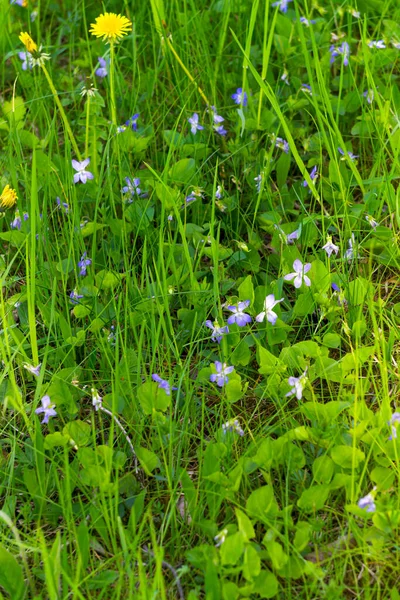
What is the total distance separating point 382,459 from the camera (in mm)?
1962

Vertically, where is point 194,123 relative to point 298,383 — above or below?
above

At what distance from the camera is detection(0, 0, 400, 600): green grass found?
1.86 meters

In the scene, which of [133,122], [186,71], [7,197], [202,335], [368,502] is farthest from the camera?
[133,122]

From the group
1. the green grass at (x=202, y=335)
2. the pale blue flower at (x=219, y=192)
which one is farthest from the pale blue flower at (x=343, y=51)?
the pale blue flower at (x=219, y=192)

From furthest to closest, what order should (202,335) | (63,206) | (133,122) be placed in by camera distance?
1. (133,122)
2. (63,206)
3. (202,335)

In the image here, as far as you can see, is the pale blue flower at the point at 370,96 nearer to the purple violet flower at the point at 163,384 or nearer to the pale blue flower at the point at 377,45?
the pale blue flower at the point at 377,45

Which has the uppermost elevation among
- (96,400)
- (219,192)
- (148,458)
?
(219,192)

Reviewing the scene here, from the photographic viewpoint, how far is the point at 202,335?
2.38m

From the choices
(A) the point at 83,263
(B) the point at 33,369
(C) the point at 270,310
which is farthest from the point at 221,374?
(A) the point at 83,263

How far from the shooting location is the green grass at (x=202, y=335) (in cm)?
186

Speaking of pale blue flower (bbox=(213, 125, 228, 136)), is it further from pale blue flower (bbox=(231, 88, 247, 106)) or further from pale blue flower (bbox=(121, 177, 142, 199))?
pale blue flower (bbox=(121, 177, 142, 199))

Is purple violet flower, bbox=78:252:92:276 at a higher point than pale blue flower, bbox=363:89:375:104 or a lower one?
lower

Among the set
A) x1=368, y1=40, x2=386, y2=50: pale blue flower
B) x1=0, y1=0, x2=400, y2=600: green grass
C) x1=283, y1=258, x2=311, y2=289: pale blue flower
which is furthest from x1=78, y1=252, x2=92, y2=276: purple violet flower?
x1=368, y1=40, x2=386, y2=50: pale blue flower

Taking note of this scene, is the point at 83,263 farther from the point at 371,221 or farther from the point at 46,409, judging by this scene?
the point at 371,221
